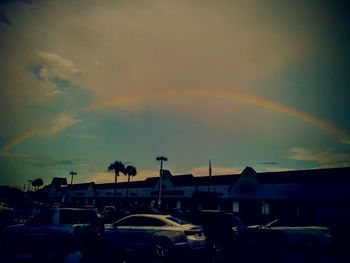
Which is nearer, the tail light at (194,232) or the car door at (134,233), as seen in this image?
the tail light at (194,232)

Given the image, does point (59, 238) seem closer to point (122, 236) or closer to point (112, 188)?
point (122, 236)

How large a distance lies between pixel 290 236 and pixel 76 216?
941 cm

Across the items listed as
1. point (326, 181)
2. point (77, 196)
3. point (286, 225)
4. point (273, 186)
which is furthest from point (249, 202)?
point (77, 196)

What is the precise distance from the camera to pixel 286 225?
14.4 metres

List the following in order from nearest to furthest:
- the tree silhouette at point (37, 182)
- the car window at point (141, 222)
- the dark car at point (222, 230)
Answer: the car window at point (141, 222) → the dark car at point (222, 230) → the tree silhouette at point (37, 182)

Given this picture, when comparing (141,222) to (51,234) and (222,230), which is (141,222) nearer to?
(51,234)

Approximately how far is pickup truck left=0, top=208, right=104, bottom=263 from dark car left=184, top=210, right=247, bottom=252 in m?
4.95

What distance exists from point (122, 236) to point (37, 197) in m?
123

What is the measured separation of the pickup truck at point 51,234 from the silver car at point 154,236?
74 cm

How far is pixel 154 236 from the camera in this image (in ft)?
35.6

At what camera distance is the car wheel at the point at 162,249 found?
10.4 m

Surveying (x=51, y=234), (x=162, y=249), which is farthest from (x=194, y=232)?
(x=51, y=234)

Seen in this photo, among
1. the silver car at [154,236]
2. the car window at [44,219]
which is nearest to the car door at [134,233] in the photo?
the silver car at [154,236]

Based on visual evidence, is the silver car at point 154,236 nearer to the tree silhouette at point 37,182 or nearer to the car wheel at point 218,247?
the car wheel at point 218,247
